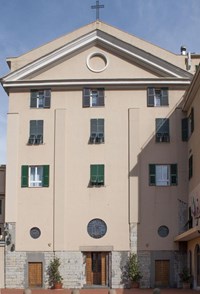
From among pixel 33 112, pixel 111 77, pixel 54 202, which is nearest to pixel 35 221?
pixel 54 202

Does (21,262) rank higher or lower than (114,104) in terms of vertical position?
lower

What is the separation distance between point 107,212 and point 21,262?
20.8 feet

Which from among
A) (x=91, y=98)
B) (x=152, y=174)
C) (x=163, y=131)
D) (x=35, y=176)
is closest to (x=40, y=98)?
(x=91, y=98)

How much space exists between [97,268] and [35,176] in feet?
23.5

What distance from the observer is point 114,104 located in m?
38.6

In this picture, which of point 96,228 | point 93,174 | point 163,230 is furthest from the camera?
point 93,174

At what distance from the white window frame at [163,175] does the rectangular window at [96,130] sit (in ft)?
13.7

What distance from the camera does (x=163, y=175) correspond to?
37.6 meters

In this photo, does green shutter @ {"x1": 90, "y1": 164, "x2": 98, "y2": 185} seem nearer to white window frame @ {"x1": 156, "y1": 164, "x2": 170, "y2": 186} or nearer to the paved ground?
white window frame @ {"x1": 156, "y1": 164, "x2": 170, "y2": 186}

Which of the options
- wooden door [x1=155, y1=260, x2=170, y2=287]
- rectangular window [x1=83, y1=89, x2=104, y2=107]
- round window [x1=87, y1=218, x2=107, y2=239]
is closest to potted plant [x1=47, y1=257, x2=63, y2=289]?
round window [x1=87, y1=218, x2=107, y2=239]

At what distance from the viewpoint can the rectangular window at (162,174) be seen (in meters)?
37.4

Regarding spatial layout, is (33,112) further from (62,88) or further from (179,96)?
(179,96)

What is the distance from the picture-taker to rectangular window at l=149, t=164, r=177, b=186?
3738 centimetres

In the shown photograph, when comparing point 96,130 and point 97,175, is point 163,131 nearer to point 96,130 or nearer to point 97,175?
point 96,130
